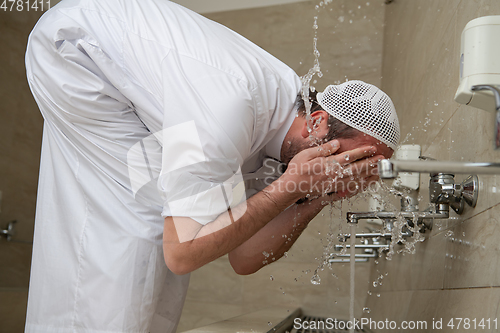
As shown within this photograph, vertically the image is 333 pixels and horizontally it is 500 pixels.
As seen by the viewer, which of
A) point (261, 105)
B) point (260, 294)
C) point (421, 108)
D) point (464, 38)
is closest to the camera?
point (464, 38)

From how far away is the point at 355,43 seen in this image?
197cm

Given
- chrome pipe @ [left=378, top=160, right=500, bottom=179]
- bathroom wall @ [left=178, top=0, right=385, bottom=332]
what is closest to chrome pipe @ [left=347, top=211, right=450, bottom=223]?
chrome pipe @ [left=378, top=160, right=500, bottom=179]

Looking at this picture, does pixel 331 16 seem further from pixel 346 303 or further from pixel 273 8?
pixel 346 303

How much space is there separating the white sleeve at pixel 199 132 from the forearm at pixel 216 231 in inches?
0.8

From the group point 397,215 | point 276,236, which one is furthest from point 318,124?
point 276,236

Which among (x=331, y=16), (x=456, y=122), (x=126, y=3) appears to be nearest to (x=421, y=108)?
(x=456, y=122)

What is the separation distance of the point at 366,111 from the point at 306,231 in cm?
122

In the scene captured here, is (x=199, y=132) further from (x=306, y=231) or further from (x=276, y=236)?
(x=306, y=231)

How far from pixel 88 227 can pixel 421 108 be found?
838 millimetres

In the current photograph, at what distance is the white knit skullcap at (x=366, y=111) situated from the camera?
0.78m

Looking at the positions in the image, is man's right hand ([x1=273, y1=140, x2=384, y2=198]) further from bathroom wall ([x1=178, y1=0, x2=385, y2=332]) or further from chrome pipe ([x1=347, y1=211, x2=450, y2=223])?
bathroom wall ([x1=178, y1=0, x2=385, y2=332])

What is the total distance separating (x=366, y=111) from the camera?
78 centimetres

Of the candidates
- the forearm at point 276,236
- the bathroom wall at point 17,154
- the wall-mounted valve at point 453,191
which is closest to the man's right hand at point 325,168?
the wall-mounted valve at point 453,191

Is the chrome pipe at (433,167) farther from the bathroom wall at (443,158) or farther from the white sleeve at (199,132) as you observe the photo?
the white sleeve at (199,132)
